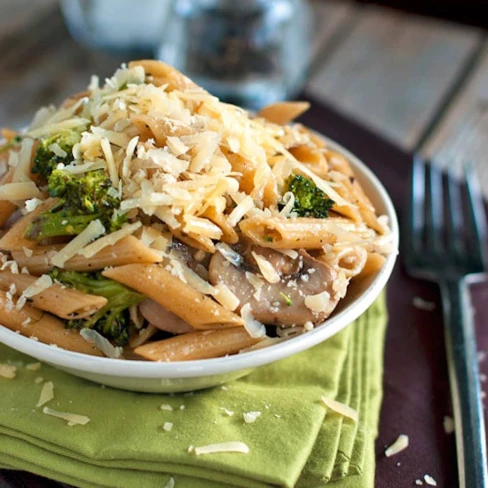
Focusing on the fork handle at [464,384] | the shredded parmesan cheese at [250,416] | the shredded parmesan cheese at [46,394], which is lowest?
the shredded parmesan cheese at [46,394]

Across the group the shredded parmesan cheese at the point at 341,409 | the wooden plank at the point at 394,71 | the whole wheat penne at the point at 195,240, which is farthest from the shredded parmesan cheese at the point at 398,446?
the wooden plank at the point at 394,71

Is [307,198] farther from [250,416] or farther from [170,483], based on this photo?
[170,483]

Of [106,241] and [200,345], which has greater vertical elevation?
[106,241]

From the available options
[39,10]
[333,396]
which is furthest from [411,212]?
[39,10]

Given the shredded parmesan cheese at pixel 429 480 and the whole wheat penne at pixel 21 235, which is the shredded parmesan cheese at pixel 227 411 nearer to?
the shredded parmesan cheese at pixel 429 480

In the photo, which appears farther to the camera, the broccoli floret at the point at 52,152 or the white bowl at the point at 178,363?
the broccoli floret at the point at 52,152

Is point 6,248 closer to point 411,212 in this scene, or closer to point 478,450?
point 478,450

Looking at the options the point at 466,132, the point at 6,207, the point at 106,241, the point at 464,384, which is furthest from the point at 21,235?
the point at 466,132
